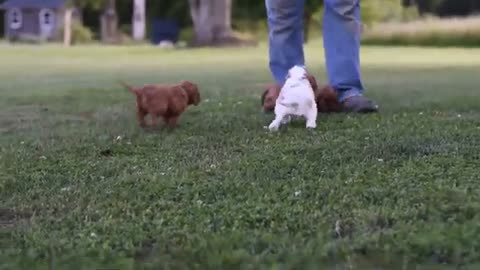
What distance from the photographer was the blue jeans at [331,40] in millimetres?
4707

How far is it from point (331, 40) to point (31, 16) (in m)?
35.7

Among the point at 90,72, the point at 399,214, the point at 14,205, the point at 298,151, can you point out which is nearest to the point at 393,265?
the point at 399,214

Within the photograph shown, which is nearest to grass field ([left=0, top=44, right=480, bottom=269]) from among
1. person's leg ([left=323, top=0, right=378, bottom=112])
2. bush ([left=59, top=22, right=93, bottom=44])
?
person's leg ([left=323, top=0, right=378, bottom=112])

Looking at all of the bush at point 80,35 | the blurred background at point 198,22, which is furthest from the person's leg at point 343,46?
the bush at point 80,35

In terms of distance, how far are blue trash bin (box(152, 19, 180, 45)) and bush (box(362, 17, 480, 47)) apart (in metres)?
8.76

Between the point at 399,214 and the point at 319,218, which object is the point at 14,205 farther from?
the point at 399,214

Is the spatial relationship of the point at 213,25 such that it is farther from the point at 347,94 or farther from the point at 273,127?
the point at 273,127

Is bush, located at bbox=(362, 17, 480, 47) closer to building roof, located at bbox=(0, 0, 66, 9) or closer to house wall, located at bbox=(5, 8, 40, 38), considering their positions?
building roof, located at bbox=(0, 0, 66, 9)

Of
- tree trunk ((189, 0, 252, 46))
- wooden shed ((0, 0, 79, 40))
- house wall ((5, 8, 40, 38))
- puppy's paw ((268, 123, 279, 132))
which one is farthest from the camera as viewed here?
house wall ((5, 8, 40, 38))

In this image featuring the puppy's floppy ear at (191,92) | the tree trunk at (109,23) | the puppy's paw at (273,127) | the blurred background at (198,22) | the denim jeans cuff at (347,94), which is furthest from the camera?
the tree trunk at (109,23)

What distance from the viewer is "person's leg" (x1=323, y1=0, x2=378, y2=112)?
4695 mm

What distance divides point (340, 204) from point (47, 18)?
37.8 metres

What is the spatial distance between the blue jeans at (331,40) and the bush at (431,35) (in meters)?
16.4

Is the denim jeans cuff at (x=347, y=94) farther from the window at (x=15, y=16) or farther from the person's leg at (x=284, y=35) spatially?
the window at (x=15, y=16)
